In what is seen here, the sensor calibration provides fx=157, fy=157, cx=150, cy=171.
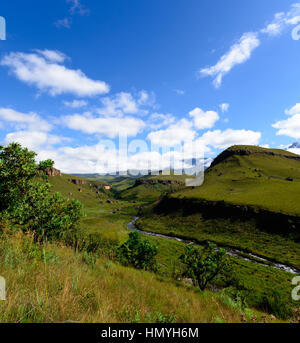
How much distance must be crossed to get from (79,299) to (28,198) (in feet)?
25.8

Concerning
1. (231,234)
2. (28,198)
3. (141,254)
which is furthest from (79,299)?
(231,234)

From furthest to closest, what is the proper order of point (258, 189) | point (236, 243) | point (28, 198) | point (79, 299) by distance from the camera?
point (258, 189)
point (236, 243)
point (28, 198)
point (79, 299)

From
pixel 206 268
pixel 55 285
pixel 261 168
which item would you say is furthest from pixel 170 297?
pixel 261 168

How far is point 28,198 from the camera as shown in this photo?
8.96m

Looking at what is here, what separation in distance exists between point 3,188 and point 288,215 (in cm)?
9042

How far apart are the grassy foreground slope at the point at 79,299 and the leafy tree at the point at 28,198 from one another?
2.45 meters

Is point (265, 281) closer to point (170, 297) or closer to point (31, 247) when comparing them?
point (170, 297)

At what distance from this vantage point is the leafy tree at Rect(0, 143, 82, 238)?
26.0ft

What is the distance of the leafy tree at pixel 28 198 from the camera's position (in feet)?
26.0

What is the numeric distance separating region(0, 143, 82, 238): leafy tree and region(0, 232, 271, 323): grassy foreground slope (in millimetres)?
2449

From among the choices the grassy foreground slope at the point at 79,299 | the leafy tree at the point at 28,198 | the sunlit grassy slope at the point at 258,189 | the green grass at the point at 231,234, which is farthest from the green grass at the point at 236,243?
the sunlit grassy slope at the point at 258,189

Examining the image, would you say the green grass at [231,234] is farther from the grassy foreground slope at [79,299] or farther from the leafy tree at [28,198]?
the leafy tree at [28,198]

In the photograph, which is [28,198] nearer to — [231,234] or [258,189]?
[231,234]

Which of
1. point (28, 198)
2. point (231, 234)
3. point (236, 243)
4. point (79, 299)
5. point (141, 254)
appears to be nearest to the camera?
point (79, 299)
